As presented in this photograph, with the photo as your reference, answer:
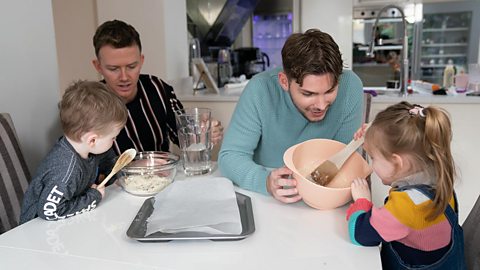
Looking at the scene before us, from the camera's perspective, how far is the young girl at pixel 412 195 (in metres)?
0.90

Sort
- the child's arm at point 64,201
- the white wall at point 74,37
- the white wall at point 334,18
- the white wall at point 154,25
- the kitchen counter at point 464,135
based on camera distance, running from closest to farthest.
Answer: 1. the child's arm at point 64,201
2. the kitchen counter at point 464,135
3. the white wall at point 154,25
4. the white wall at point 74,37
5. the white wall at point 334,18

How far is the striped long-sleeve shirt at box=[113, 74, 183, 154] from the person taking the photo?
5.94 feet

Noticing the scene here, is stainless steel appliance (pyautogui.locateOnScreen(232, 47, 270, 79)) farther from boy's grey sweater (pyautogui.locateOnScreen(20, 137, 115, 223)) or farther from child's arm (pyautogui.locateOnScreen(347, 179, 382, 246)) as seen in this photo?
child's arm (pyautogui.locateOnScreen(347, 179, 382, 246))

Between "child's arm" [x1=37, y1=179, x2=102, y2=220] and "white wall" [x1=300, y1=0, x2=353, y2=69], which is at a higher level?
"white wall" [x1=300, y1=0, x2=353, y2=69]

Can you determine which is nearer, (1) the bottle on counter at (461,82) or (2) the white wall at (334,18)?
(1) the bottle on counter at (461,82)

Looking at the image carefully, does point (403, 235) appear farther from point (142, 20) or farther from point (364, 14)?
point (364, 14)

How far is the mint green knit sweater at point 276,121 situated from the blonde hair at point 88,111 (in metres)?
0.36

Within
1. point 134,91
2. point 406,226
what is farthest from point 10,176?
point 406,226

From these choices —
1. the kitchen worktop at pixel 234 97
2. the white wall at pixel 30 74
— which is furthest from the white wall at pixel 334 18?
the white wall at pixel 30 74

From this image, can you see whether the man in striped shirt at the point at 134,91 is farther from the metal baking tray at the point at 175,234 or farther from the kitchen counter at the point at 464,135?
the kitchen counter at the point at 464,135

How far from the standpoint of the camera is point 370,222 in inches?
34.8

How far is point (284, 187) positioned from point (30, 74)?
113 centimetres

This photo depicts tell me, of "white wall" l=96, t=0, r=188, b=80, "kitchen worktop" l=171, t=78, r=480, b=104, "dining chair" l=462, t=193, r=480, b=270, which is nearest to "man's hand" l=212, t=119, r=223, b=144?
"dining chair" l=462, t=193, r=480, b=270

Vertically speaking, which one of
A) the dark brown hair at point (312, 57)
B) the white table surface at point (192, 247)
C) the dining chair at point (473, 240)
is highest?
the dark brown hair at point (312, 57)
